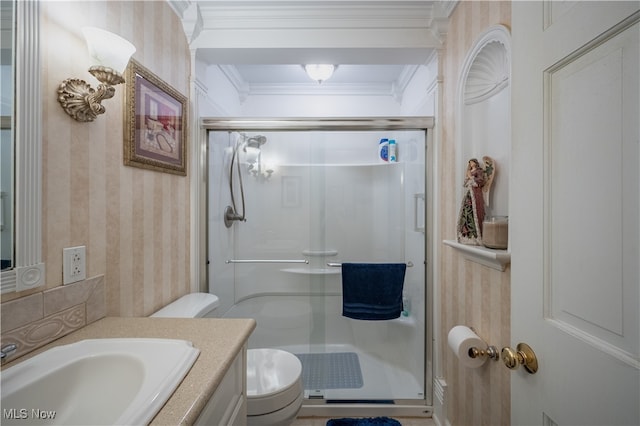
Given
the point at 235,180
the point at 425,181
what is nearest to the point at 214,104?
the point at 235,180

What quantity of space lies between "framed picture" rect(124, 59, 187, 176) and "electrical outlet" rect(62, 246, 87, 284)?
40 centimetres

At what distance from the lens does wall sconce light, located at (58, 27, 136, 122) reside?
→ 0.85m

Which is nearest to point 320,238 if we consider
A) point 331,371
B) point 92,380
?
point 331,371

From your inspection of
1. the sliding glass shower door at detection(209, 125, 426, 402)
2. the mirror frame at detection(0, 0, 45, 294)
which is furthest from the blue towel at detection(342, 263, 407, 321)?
the mirror frame at detection(0, 0, 45, 294)

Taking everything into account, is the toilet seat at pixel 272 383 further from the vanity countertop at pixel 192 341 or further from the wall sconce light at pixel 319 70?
the wall sconce light at pixel 319 70

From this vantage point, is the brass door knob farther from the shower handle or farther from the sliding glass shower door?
the shower handle

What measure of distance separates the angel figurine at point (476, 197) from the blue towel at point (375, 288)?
677 millimetres

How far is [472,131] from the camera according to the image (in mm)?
1359

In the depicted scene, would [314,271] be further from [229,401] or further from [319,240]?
[229,401]

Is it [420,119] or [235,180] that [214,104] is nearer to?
[235,180]

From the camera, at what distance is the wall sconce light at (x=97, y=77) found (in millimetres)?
849

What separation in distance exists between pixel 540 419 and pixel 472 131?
118 centimetres

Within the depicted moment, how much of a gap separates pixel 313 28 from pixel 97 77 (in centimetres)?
125

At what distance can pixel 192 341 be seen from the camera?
0.80 metres
